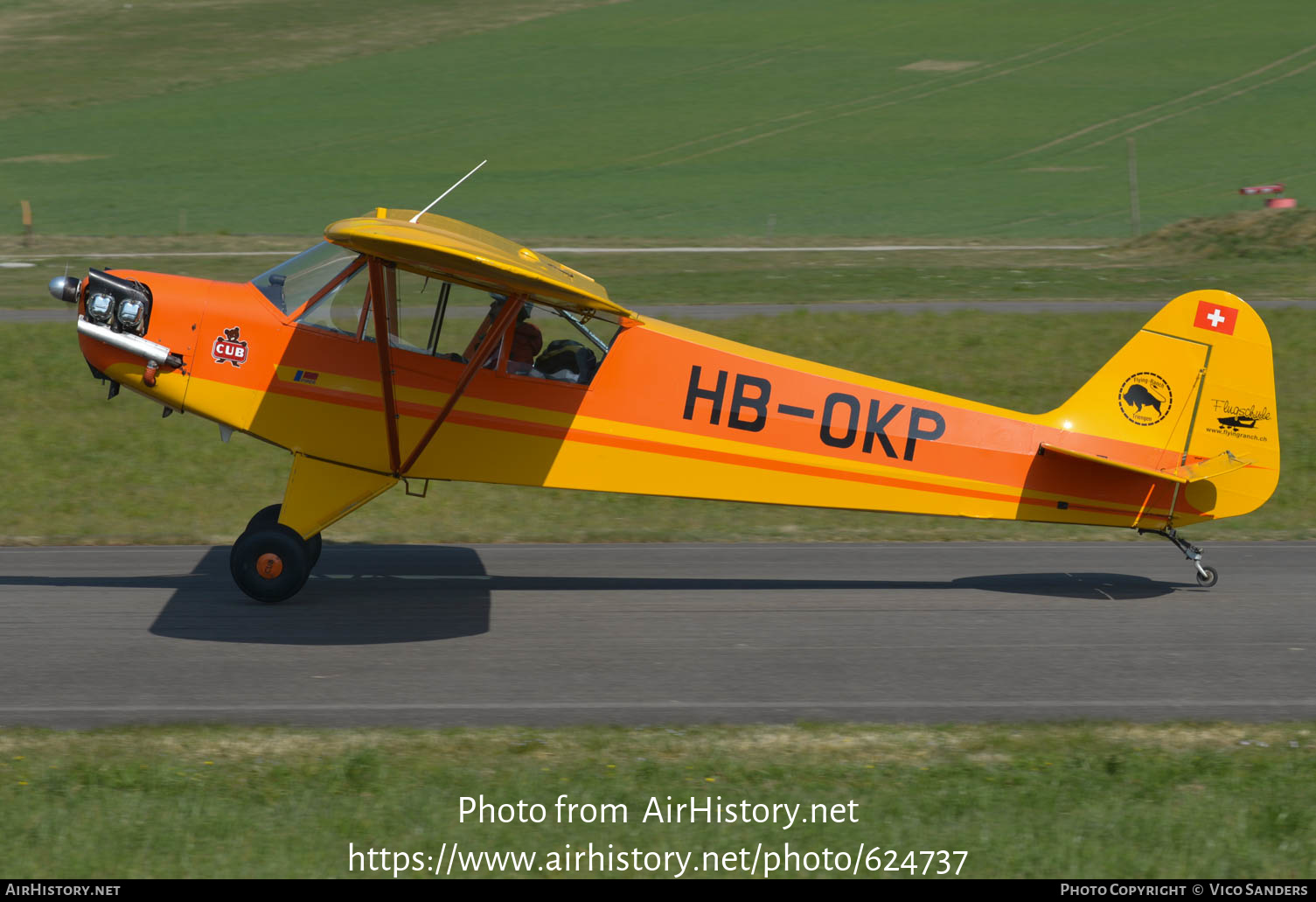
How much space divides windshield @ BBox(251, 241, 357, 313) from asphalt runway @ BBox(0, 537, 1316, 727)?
2331 mm

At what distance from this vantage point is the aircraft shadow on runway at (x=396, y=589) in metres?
9.28

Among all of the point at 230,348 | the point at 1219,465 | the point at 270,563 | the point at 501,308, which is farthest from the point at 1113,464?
the point at 230,348

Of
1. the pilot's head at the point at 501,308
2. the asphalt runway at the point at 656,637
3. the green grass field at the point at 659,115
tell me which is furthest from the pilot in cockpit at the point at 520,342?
the green grass field at the point at 659,115

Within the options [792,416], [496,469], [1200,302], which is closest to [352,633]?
[496,469]

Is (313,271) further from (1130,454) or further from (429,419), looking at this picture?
(1130,454)

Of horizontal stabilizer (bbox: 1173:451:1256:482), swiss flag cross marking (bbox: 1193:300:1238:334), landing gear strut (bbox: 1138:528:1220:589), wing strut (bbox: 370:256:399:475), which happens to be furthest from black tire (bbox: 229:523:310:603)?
swiss flag cross marking (bbox: 1193:300:1238:334)

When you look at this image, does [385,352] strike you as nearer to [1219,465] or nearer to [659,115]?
[1219,465]

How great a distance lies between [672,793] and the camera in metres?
6.39

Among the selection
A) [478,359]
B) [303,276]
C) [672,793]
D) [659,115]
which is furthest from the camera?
[659,115]

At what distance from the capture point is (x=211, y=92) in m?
54.6

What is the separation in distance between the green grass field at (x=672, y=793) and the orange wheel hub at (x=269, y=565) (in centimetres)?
251

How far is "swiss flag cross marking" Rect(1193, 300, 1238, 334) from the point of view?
10.1 m

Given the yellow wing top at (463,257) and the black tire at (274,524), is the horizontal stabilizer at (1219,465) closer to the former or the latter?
the yellow wing top at (463,257)

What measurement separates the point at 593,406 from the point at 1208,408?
4.85m
